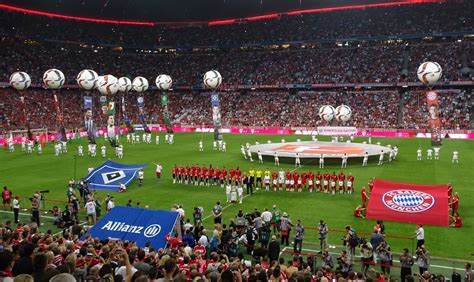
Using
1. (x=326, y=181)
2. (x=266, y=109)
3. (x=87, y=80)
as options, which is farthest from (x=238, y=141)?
(x=326, y=181)

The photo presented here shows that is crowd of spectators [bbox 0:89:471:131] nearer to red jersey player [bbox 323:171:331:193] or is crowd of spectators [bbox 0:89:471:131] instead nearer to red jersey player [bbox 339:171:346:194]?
red jersey player [bbox 339:171:346:194]

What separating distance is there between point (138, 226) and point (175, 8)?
68.3 metres

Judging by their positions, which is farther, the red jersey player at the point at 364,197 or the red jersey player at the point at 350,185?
the red jersey player at the point at 350,185

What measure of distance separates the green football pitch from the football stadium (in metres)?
0.16

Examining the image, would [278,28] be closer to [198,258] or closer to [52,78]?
[52,78]

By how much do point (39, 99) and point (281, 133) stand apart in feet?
124

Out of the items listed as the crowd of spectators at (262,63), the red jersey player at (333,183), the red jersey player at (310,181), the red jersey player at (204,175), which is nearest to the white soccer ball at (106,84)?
the red jersey player at (204,175)

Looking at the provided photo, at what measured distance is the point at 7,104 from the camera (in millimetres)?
61625

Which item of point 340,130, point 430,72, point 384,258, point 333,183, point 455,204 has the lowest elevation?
point 384,258

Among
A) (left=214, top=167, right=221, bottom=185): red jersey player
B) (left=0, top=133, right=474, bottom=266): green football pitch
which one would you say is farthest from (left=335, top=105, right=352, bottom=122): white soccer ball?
(left=214, top=167, right=221, bottom=185): red jersey player

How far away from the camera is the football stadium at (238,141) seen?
14453 millimetres

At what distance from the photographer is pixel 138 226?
15570 mm

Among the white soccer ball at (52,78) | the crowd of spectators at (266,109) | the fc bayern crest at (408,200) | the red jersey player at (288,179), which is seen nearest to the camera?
the fc bayern crest at (408,200)

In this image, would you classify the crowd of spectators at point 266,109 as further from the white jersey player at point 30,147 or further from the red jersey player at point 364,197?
the red jersey player at point 364,197
